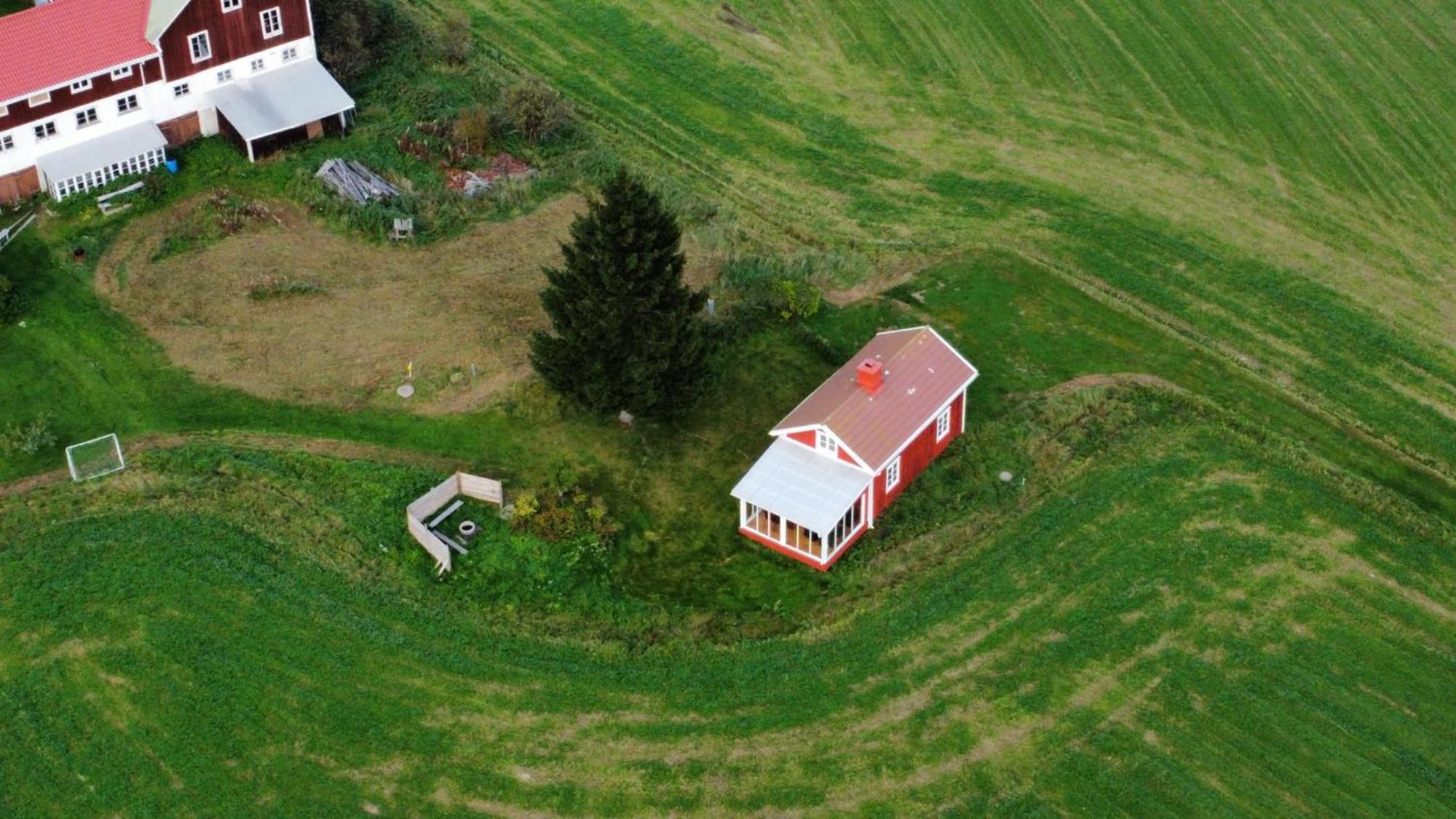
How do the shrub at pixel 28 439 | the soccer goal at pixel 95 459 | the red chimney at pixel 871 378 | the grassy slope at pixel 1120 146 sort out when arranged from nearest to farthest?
the soccer goal at pixel 95 459, the shrub at pixel 28 439, the red chimney at pixel 871 378, the grassy slope at pixel 1120 146

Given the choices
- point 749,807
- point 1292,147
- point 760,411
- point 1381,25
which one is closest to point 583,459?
point 760,411

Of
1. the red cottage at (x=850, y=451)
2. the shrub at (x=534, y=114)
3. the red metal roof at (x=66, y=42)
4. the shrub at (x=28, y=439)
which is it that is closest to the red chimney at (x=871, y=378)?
the red cottage at (x=850, y=451)

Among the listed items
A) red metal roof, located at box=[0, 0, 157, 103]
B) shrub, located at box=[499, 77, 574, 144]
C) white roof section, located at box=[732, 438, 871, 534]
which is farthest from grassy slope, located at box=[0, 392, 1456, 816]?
shrub, located at box=[499, 77, 574, 144]

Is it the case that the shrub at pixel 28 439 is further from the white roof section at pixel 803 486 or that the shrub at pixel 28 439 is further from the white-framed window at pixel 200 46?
the white roof section at pixel 803 486

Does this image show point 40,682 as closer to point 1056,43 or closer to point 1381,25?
point 1056,43

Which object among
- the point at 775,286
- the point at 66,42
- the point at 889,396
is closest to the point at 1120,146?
the point at 775,286

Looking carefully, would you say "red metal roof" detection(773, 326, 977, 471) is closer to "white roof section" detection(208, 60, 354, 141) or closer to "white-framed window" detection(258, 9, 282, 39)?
"white roof section" detection(208, 60, 354, 141)
